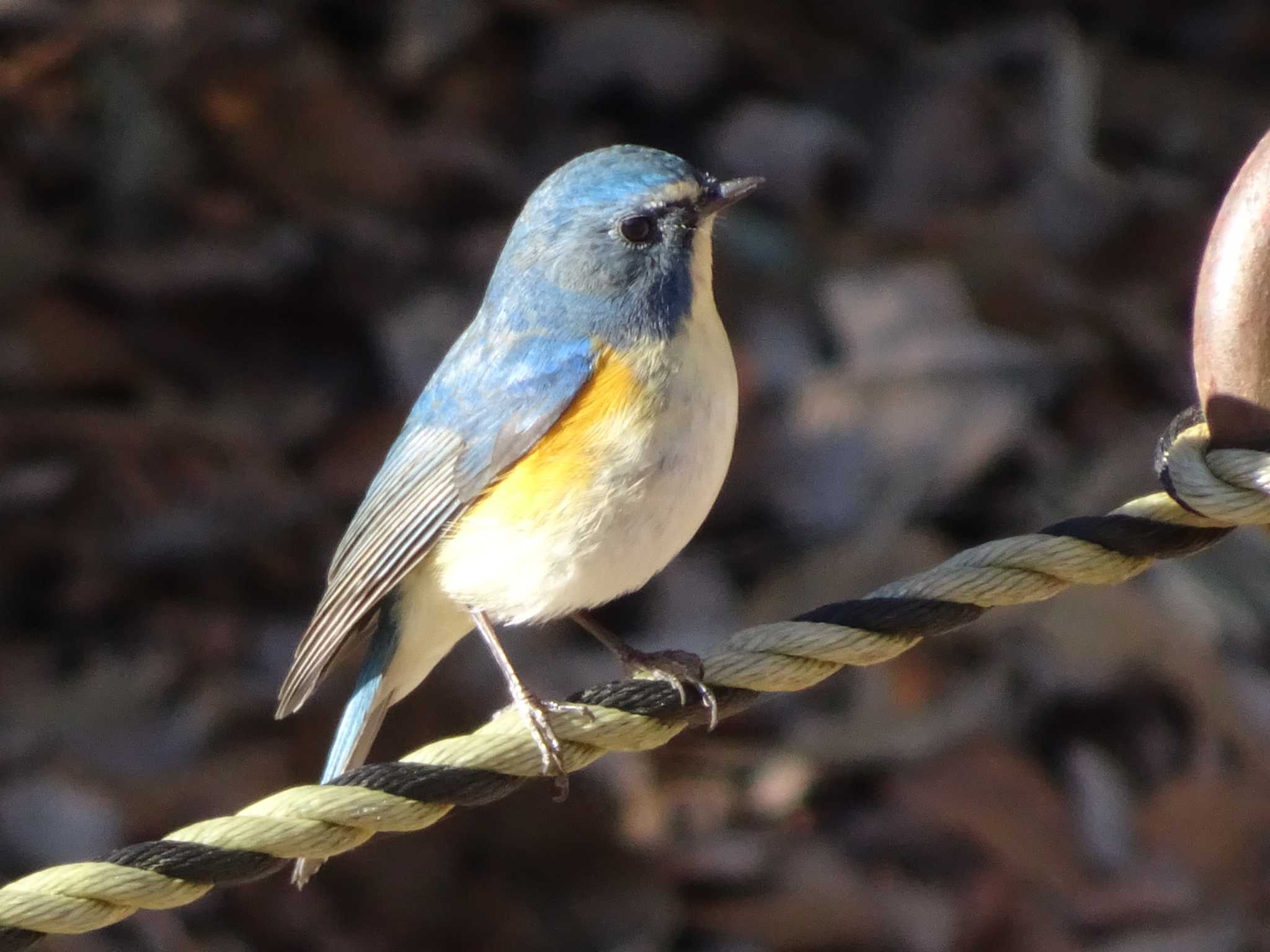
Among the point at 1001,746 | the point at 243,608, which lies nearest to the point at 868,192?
the point at 1001,746

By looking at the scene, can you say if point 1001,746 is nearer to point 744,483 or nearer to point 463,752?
point 744,483

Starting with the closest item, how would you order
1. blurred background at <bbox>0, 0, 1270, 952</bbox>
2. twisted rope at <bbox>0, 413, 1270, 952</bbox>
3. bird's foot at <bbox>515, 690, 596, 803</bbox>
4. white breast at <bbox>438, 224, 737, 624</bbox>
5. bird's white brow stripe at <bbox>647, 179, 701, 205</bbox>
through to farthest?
twisted rope at <bbox>0, 413, 1270, 952</bbox>
bird's foot at <bbox>515, 690, 596, 803</bbox>
white breast at <bbox>438, 224, 737, 624</bbox>
bird's white brow stripe at <bbox>647, 179, 701, 205</bbox>
blurred background at <bbox>0, 0, 1270, 952</bbox>

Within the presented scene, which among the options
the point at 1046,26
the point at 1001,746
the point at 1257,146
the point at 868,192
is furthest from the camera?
the point at 1046,26

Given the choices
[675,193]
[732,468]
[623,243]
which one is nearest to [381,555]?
[623,243]

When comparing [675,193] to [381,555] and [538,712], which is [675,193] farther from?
[538,712]

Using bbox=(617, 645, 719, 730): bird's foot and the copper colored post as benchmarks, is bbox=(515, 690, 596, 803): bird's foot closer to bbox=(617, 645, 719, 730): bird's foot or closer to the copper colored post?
bbox=(617, 645, 719, 730): bird's foot

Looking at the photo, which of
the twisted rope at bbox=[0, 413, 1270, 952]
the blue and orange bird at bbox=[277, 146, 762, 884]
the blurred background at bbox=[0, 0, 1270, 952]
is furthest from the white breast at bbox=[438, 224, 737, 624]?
the blurred background at bbox=[0, 0, 1270, 952]
